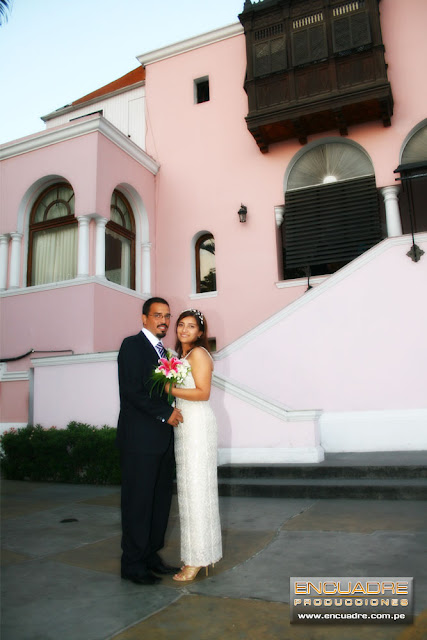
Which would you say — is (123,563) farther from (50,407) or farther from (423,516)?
(50,407)

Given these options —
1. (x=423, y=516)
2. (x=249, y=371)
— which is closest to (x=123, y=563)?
(x=423, y=516)

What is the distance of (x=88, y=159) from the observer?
11984 millimetres

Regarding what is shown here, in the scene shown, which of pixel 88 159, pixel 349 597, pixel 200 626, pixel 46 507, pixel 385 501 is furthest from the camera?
pixel 88 159

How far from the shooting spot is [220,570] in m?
3.71

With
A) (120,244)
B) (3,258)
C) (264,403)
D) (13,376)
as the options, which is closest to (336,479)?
(264,403)

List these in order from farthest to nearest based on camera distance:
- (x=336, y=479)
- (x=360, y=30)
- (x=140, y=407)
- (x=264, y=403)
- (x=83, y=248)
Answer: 1. (x=360, y=30)
2. (x=83, y=248)
3. (x=264, y=403)
4. (x=336, y=479)
5. (x=140, y=407)

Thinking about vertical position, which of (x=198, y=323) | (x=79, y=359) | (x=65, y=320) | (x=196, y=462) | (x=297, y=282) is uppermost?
(x=297, y=282)

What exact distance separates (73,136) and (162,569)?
36.5 feet

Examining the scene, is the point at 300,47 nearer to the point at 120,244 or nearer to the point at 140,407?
the point at 120,244

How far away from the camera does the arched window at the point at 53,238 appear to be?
12.7 meters

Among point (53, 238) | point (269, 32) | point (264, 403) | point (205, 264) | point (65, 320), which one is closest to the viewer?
point (264, 403)

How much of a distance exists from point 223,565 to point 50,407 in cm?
664

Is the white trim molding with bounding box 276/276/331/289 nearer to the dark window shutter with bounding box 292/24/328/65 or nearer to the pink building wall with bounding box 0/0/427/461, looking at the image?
the pink building wall with bounding box 0/0/427/461

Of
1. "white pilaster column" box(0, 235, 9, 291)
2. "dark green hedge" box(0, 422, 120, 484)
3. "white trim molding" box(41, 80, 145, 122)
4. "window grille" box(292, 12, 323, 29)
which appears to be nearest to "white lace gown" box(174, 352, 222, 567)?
"dark green hedge" box(0, 422, 120, 484)
